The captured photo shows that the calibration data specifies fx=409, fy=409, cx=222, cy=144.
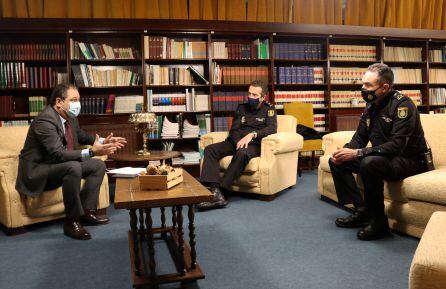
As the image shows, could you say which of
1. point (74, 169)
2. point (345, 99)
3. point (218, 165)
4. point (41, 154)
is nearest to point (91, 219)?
point (74, 169)

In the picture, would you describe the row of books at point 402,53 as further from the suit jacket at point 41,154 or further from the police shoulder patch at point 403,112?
the suit jacket at point 41,154

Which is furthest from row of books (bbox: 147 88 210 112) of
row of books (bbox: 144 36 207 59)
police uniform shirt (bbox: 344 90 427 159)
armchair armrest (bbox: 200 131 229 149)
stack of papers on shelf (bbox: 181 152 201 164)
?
police uniform shirt (bbox: 344 90 427 159)

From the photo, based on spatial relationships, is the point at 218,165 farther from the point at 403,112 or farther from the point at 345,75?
the point at 345,75

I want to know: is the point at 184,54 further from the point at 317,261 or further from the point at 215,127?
the point at 317,261

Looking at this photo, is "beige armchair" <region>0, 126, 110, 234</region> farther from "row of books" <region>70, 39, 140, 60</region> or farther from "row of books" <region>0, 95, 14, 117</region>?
"row of books" <region>70, 39, 140, 60</region>

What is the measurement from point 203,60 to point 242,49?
530mm

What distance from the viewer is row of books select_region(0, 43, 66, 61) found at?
4.72 meters

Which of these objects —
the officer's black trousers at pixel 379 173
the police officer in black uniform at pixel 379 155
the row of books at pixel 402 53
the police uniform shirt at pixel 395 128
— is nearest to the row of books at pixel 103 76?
the police officer in black uniform at pixel 379 155

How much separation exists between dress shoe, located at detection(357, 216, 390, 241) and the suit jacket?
6.75 feet

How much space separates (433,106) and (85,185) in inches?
212

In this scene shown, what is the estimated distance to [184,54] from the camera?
512 centimetres

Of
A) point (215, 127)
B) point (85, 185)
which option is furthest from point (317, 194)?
point (85, 185)

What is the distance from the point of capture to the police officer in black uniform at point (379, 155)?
2.62 m

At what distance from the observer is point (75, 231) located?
9.23ft
